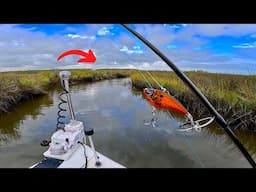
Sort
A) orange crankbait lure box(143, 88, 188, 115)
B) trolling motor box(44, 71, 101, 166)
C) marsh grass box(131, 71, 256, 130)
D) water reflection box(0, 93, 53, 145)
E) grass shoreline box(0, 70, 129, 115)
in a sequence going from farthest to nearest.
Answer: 1. marsh grass box(131, 71, 256, 130)
2. water reflection box(0, 93, 53, 145)
3. grass shoreline box(0, 70, 129, 115)
4. orange crankbait lure box(143, 88, 188, 115)
5. trolling motor box(44, 71, 101, 166)

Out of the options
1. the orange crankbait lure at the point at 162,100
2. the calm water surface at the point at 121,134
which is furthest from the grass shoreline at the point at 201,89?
the orange crankbait lure at the point at 162,100

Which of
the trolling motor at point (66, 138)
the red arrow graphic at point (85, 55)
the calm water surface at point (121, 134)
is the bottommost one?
the calm water surface at point (121, 134)

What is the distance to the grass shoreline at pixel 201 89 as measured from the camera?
2.11m

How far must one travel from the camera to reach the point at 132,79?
81.8 inches

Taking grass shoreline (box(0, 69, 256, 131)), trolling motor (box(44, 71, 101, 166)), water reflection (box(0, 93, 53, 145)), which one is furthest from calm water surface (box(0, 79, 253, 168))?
trolling motor (box(44, 71, 101, 166))

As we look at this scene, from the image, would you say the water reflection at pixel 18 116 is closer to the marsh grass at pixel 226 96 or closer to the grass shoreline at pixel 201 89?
the grass shoreline at pixel 201 89

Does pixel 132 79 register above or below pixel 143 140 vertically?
above

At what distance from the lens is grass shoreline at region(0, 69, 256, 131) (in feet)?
6.91

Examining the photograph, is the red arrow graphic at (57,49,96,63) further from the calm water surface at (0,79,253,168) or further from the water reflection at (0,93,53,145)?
the water reflection at (0,93,53,145)
